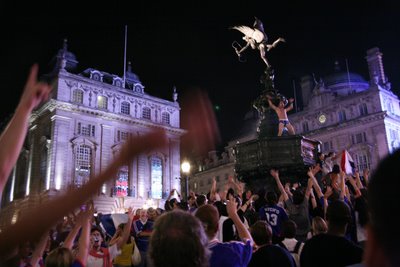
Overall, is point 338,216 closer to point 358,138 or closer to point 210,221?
point 210,221

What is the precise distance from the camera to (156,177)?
54.3 meters

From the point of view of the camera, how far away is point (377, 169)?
1.26 meters

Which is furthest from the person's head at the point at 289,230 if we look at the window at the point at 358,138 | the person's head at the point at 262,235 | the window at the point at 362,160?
the window at the point at 358,138

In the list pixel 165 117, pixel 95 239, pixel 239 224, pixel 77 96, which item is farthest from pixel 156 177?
pixel 239 224

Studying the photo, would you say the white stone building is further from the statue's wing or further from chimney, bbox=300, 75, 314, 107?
the statue's wing

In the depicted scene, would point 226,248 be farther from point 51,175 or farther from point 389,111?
point 389,111

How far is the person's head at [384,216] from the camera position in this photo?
1178mm

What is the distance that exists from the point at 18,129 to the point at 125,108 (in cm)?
5326

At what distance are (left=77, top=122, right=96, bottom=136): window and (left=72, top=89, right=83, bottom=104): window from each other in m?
3.07

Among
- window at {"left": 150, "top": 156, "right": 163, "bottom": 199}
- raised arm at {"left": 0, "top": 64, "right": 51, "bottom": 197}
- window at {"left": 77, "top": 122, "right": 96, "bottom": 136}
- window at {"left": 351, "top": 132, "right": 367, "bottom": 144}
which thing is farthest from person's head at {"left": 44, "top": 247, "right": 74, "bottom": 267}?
window at {"left": 351, "top": 132, "right": 367, "bottom": 144}

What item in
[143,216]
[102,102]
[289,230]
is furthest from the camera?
[102,102]

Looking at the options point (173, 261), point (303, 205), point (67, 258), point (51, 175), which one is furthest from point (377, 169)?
Result: point (51, 175)

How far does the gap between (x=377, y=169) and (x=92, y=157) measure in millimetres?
49048

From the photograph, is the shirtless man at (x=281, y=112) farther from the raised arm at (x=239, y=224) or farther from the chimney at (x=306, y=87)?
the chimney at (x=306, y=87)
